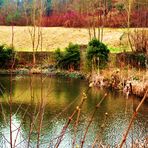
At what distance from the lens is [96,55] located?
955 inches

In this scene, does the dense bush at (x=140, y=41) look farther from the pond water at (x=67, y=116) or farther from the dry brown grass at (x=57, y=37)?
the pond water at (x=67, y=116)

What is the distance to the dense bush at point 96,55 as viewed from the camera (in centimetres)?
2419

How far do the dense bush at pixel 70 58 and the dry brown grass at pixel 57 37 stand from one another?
204 inches

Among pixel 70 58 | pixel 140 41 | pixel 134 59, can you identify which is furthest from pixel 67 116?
pixel 140 41

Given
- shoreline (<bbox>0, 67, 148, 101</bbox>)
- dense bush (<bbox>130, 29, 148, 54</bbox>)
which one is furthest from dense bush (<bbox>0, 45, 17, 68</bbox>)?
dense bush (<bbox>130, 29, 148, 54</bbox>)

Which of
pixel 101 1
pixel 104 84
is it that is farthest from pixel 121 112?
pixel 101 1

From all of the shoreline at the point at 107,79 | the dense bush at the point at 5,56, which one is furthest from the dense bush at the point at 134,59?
the dense bush at the point at 5,56

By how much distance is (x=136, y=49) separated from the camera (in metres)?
27.2

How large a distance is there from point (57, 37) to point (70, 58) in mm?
8936

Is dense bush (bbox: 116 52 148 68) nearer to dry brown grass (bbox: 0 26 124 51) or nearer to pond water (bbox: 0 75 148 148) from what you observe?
pond water (bbox: 0 75 148 148)

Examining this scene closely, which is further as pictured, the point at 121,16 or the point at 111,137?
the point at 121,16

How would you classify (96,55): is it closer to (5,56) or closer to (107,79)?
(107,79)

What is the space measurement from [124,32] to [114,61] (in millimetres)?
6945

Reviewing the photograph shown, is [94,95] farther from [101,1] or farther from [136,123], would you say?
[101,1]
